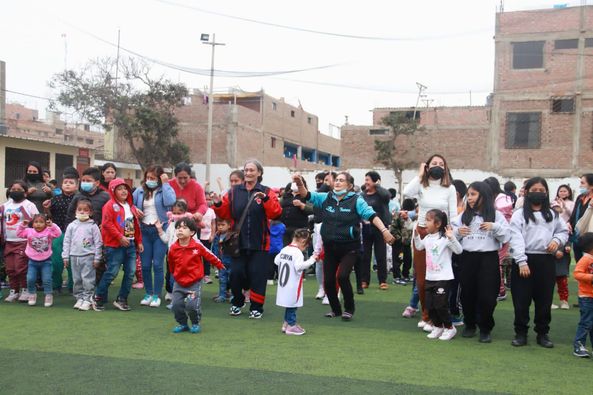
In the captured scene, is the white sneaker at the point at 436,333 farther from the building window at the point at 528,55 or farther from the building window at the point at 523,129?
the building window at the point at 528,55

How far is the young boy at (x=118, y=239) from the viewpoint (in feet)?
25.0

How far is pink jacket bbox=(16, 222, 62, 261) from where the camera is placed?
26.4ft

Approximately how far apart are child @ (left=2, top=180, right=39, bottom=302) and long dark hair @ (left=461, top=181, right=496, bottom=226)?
603 cm

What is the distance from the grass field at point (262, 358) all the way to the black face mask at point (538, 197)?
4.98 ft

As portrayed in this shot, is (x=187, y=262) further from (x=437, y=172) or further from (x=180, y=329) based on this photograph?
(x=437, y=172)

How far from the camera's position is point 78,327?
6.54 m

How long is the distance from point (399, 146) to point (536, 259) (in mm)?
29420

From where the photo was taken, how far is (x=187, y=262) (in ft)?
21.3

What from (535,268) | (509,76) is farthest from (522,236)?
(509,76)

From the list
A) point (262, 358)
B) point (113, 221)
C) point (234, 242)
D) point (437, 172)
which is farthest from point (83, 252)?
point (437, 172)

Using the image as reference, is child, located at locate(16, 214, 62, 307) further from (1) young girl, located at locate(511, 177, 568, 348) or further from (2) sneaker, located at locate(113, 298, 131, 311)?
(1) young girl, located at locate(511, 177, 568, 348)

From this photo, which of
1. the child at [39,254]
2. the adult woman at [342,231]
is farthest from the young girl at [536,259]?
the child at [39,254]

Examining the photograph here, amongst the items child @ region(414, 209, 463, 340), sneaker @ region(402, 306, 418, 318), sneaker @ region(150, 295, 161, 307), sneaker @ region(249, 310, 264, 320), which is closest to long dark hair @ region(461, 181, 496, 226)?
child @ region(414, 209, 463, 340)

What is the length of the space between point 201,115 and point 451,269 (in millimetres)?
34953
